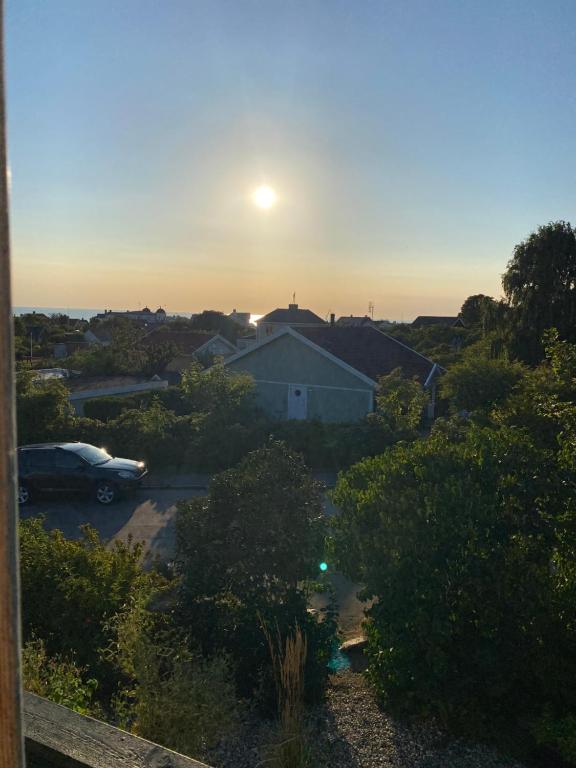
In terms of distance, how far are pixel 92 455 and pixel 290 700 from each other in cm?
1129

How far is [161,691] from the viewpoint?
16.5 ft

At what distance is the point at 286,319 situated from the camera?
64500 mm

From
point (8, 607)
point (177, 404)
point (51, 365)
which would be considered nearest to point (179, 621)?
point (8, 607)

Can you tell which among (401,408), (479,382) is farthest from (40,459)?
(479,382)

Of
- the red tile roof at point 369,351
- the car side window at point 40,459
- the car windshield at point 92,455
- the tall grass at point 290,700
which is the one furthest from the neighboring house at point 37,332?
the tall grass at point 290,700

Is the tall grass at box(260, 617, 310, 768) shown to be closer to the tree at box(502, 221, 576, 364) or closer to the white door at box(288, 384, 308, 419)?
the white door at box(288, 384, 308, 419)

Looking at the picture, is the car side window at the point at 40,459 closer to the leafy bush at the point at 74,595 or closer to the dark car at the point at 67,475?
the dark car at the point at 67,475

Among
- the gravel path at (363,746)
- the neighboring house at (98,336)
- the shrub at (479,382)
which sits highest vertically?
A: the neighboring house at (98,336)

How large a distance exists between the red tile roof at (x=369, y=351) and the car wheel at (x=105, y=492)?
12.4 metres

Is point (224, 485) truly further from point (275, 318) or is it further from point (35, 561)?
point (275, 318)

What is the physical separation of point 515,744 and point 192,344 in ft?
159

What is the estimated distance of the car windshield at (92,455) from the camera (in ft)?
49.5

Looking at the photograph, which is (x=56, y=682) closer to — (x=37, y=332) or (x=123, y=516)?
(x=123, y=516)

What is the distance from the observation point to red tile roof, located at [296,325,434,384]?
25.4 metres
